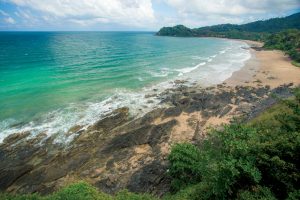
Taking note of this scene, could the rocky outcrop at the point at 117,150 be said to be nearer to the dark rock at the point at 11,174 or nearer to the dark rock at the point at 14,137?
the dark rock at the point at 11,174

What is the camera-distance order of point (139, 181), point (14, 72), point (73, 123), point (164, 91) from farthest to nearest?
point (14, 72), point (164, 91), point (73, 123), point (139, 181)

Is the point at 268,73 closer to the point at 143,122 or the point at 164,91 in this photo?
the point at 164,91

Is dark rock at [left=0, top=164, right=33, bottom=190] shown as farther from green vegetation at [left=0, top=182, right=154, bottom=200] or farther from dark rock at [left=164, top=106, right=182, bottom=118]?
dark rock at [left=164, top=106, right=182, bottom=118]

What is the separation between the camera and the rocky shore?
19.6 metres

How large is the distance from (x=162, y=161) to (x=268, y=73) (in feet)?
149

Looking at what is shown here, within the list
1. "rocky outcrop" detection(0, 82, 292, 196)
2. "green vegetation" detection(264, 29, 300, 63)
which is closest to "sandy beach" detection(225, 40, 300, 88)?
"rocky outcrop" detection(0, 82, 292, 196)

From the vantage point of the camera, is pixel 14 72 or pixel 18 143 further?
pixel 14 72

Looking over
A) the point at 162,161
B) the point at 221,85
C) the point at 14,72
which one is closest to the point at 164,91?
the point at 221,85

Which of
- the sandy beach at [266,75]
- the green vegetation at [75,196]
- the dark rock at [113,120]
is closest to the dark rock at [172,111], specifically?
the dark rock at [113,120]

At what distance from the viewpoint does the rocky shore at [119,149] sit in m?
19.6

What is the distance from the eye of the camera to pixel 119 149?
24.1 meters

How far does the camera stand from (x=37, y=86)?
4372cm

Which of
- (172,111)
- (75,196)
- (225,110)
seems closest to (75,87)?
(172,111)

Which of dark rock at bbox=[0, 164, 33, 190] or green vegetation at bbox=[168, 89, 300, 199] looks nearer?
green vegetation at bbox=[168, 89, 300, 199]
